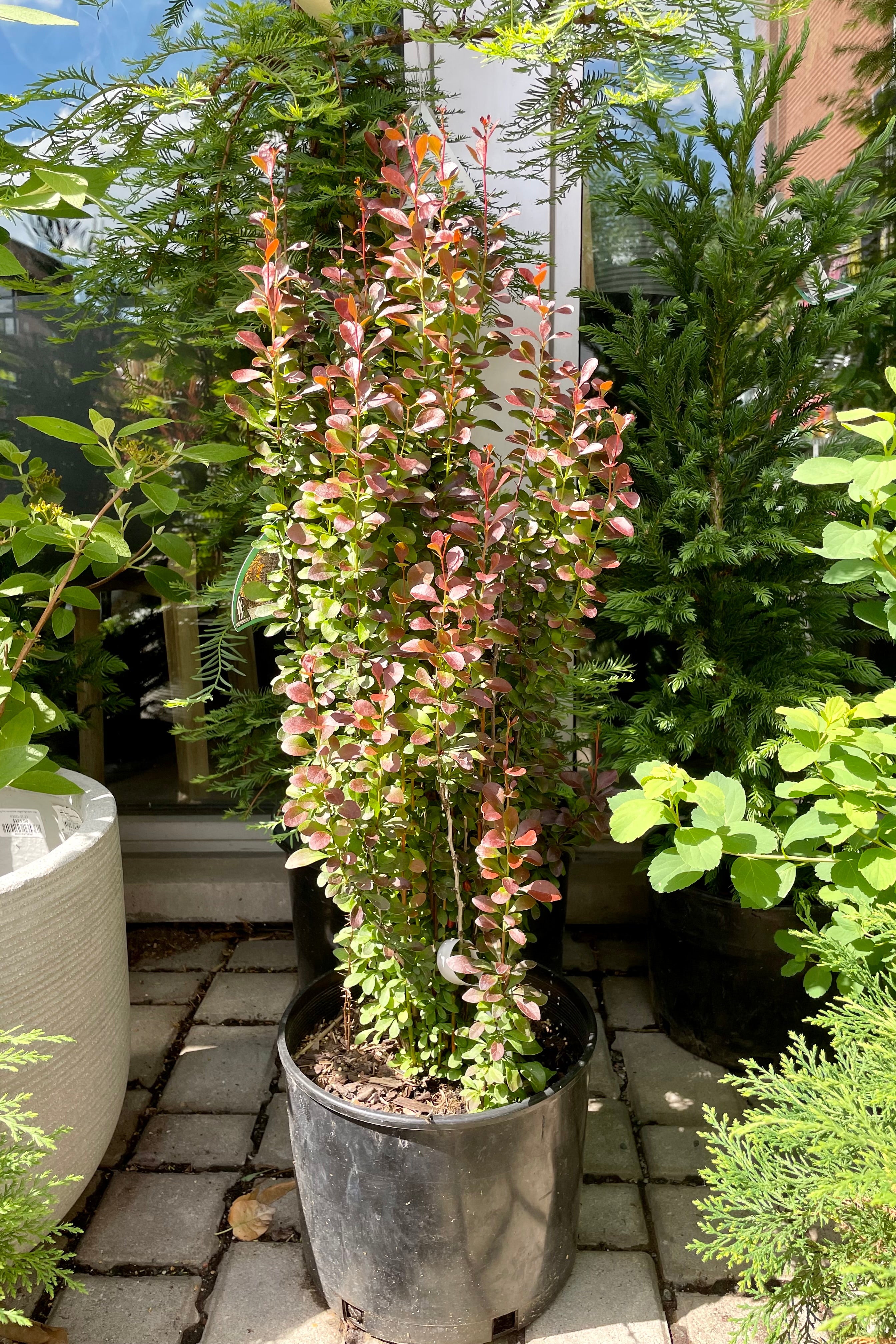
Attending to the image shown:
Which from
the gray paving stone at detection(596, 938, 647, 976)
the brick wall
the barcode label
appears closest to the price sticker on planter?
the barcode label

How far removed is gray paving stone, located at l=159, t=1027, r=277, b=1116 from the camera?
2.25 meters

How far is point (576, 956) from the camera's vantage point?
2.83 metres

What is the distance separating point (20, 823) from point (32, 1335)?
0.85 metres

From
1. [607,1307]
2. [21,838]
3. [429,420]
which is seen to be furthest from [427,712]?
[607,1307]

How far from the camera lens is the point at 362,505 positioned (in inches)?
56.4

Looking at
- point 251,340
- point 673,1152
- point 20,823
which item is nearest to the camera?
point 251,340

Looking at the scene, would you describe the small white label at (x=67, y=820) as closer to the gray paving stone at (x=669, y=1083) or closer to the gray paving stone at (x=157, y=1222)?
the gray paving stone at (x=157, y=1222)

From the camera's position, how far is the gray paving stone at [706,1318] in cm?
164

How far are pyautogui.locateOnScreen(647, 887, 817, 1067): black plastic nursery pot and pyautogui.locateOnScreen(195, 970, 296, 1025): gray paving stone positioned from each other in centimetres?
98

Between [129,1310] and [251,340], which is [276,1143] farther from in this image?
[251,340]

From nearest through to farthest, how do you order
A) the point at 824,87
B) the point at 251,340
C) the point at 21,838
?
the point at 251,340 < the point at 21,838 < the point at 824,87

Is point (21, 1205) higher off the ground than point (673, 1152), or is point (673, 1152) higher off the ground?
point (21, 1205)

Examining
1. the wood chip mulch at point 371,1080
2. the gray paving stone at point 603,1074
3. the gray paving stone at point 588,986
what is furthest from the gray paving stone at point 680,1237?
the gray paving stone at point 588,986

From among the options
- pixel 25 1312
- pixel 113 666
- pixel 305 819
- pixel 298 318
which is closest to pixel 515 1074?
pixel 305 819
